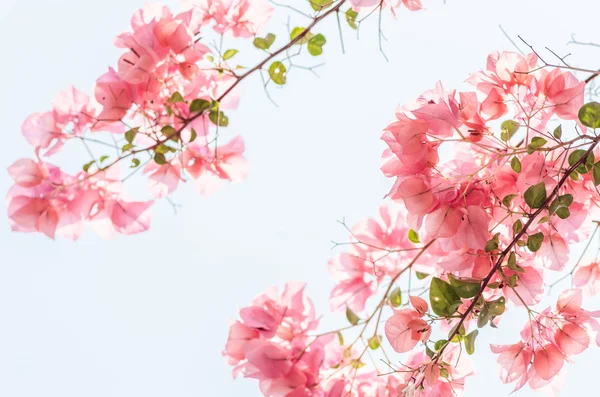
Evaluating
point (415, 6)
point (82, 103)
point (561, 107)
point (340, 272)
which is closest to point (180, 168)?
point (82, 103)

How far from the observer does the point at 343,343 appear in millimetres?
916

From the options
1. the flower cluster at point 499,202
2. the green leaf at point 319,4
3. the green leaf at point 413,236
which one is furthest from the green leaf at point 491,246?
the green leaf at point 319,4

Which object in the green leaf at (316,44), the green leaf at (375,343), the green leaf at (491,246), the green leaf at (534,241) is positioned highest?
the green leaf at (316,44)

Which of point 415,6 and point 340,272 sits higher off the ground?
point 415,6

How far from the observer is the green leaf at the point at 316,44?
942 mm

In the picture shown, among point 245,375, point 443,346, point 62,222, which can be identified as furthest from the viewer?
point 62,222

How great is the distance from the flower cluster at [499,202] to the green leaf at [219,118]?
30 cm

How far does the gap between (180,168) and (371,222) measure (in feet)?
0.98

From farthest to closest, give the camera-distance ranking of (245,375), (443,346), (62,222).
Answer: (62,222), (245,375), (443,346)

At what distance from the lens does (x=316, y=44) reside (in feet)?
3.10

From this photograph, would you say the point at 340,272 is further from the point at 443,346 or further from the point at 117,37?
the point at 117,37

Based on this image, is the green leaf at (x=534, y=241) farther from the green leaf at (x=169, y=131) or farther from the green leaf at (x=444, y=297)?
the green leaf at (x=169, y=131)

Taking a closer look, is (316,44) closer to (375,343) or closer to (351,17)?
(351,17)

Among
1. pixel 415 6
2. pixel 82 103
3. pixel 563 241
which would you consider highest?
pixel 82 103
